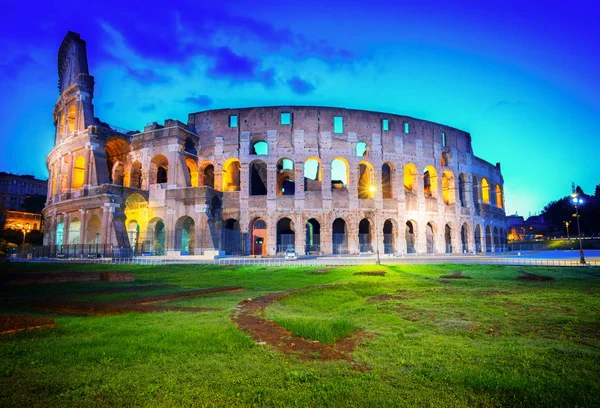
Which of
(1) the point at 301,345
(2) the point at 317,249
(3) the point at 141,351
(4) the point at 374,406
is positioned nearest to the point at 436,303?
(1) the point at 301,345

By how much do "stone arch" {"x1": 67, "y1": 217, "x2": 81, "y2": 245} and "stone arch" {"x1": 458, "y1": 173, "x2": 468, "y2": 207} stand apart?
40.1 metres

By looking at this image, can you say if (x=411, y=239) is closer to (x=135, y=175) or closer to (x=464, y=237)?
(x=464, y=237)

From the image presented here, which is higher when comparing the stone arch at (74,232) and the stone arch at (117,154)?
the stone arch at (117,154)

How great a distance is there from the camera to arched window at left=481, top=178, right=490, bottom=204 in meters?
44.0

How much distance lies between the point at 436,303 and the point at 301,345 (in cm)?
395

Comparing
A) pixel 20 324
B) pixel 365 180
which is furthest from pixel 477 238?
pixel 20 324

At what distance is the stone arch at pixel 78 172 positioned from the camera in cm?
3522

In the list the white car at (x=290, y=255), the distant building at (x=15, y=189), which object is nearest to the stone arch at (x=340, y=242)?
the white car at (x=290, y=255)

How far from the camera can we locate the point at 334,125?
3441 centimetres

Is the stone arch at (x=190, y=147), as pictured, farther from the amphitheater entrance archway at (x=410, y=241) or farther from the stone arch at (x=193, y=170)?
the amphitheater entrance archway at (x=410, y=241)

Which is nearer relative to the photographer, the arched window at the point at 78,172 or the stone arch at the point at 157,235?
the stone arch at the point at 157,235

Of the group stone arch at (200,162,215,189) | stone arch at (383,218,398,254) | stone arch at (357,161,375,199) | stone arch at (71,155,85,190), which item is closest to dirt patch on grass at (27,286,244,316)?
stone arch at (383,218,398,254)

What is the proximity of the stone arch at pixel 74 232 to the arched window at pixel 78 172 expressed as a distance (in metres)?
3.47

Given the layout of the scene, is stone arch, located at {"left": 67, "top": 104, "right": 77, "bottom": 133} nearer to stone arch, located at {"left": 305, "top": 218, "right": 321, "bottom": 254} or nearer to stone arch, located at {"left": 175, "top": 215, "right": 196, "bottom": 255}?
stone arch, located at {"left": 175, "top": 215, "right": 196, "bottom": 255}
